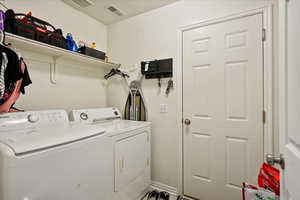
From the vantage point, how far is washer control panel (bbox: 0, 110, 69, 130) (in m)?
1.11

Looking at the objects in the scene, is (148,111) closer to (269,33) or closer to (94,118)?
(94,118)

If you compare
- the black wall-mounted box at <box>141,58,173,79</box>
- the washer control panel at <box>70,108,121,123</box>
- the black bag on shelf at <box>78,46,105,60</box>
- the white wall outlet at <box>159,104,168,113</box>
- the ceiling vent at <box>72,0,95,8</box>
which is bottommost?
the washer control panel at <box>70,108,121,123</box>

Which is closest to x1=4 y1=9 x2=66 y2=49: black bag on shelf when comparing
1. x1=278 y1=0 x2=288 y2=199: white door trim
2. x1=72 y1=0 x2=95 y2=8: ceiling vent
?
x1=72 y1=0 x2=95 y2=8: ceiling vent

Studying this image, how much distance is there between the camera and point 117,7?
6.81ft

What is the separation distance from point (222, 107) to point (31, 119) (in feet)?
6.25

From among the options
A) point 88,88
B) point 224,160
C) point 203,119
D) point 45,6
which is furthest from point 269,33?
point 45,6

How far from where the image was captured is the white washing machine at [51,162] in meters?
0.69

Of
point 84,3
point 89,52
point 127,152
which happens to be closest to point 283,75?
point 127,152

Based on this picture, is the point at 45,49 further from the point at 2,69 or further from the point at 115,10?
the point at 115,10

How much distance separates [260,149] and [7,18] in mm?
2714

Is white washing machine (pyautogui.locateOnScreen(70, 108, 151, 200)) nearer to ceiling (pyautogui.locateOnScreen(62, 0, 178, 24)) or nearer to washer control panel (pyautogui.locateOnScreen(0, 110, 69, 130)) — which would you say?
washer control panel (pyautogui.locateOnScreen(0, 110, 69, 130))

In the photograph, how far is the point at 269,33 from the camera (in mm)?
1414

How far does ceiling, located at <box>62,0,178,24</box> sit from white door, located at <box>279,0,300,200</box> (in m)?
1.69

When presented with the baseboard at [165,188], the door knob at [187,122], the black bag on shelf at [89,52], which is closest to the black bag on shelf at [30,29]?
the black bag on shelf at [89,52]
